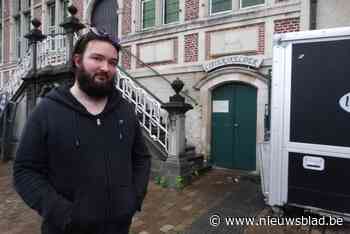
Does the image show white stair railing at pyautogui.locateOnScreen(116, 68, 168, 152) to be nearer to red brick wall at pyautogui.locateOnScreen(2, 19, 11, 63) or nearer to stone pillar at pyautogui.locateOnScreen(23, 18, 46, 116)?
stone pillar at pyautogui.locateOnScreen(23, 18, 46, 116)

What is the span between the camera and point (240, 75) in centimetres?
701

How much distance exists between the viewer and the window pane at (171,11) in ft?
28.1

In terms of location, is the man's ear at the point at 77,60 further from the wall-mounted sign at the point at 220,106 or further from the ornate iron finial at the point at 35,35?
the ornate iron finial at the point at 35,35

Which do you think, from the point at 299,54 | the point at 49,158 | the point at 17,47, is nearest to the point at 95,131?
the point at 49,158

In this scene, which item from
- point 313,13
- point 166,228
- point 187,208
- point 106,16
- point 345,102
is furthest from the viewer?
point 106,16

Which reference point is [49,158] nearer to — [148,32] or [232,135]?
[232,135]

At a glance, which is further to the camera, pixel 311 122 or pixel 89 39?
pixel 311 122

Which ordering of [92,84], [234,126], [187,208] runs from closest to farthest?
[92,84], [187,208], [234,126]

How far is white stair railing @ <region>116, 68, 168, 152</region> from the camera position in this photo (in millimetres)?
6422

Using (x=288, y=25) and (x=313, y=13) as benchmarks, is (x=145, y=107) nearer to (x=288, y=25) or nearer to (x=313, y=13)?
(x=288, y=25)

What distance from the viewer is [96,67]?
70.7 inches

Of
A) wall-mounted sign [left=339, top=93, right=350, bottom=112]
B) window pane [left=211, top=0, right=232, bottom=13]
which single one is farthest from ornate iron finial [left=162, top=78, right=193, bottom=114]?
wall-mounted sign [left=339, top=93, right=350, bottom=112]

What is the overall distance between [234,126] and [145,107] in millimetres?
2207

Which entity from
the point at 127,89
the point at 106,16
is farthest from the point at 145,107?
the point at 106,16
